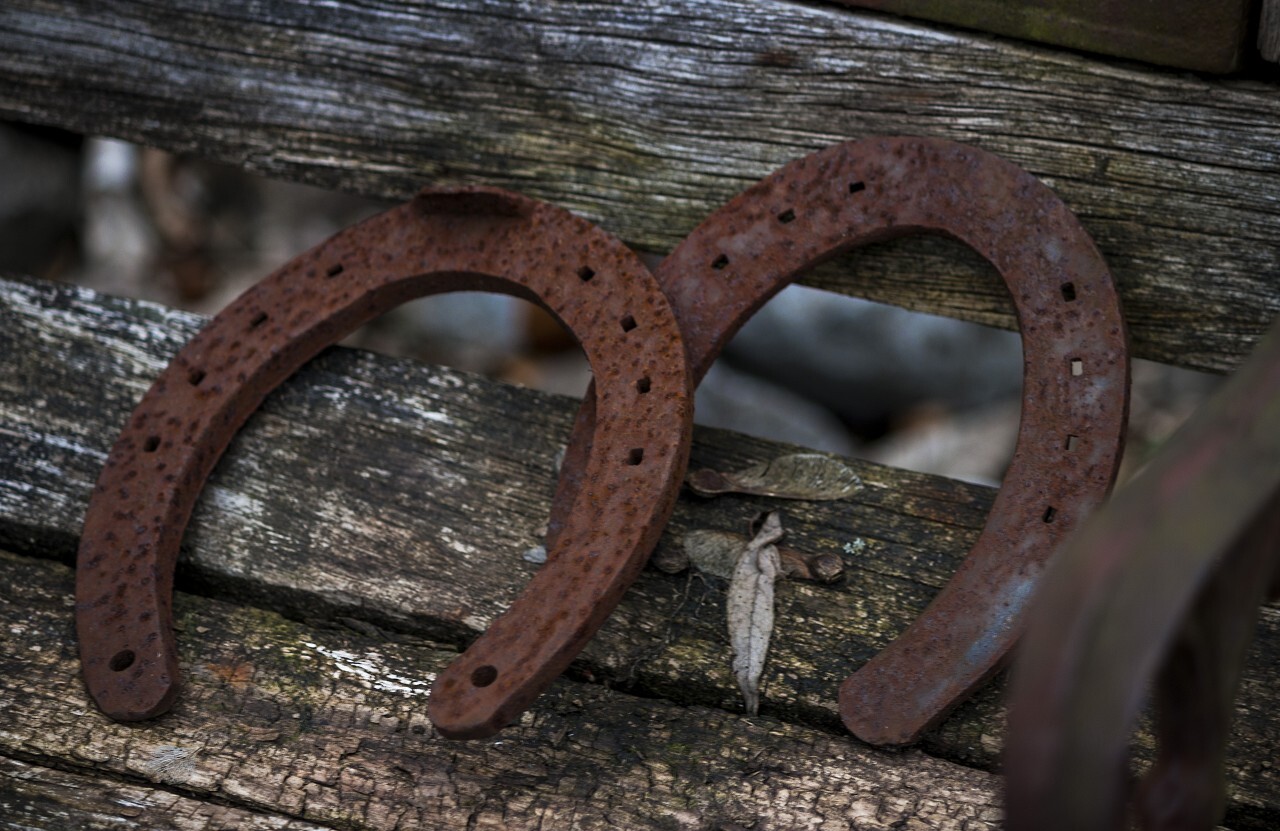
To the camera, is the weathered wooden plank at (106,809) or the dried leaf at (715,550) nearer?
the weathered wooden plank at (106,809)

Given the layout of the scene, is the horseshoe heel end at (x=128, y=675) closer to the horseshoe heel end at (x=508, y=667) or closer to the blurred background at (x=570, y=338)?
the horseshoe heel end at (x=508, y=667)

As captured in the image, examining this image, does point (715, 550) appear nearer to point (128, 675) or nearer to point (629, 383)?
point (629, 383)

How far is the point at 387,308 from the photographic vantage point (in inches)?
60.7

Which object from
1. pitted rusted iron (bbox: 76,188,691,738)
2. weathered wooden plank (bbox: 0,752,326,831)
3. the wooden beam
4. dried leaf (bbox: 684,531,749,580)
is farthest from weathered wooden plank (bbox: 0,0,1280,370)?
weathered wooden plank (bbox: 0,752,326,831)

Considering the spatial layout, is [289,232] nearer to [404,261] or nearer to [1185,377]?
[404,261]

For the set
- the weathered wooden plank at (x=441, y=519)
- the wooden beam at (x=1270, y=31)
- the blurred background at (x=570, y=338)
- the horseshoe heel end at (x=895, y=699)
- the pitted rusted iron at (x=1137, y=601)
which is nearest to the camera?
the pitted rusted iron at (x=1137, y=601)

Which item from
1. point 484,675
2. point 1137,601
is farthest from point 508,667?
point 1137,601

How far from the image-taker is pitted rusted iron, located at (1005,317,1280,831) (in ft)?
1.82

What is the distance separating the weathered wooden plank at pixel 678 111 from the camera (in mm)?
1461

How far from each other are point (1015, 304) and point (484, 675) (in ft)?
2.58

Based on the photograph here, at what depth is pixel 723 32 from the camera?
63.4 inches

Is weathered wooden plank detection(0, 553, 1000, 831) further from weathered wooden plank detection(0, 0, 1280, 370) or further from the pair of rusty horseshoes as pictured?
weathered wooden plank detection(0, 0, 1280, 370)

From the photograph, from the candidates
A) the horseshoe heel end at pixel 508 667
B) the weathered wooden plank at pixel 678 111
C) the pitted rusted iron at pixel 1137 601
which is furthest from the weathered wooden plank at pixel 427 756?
the weathered wooden plank at pixel 678 111

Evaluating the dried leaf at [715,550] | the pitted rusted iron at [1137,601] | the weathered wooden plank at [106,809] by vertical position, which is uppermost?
the dried leaf at [715,550]
